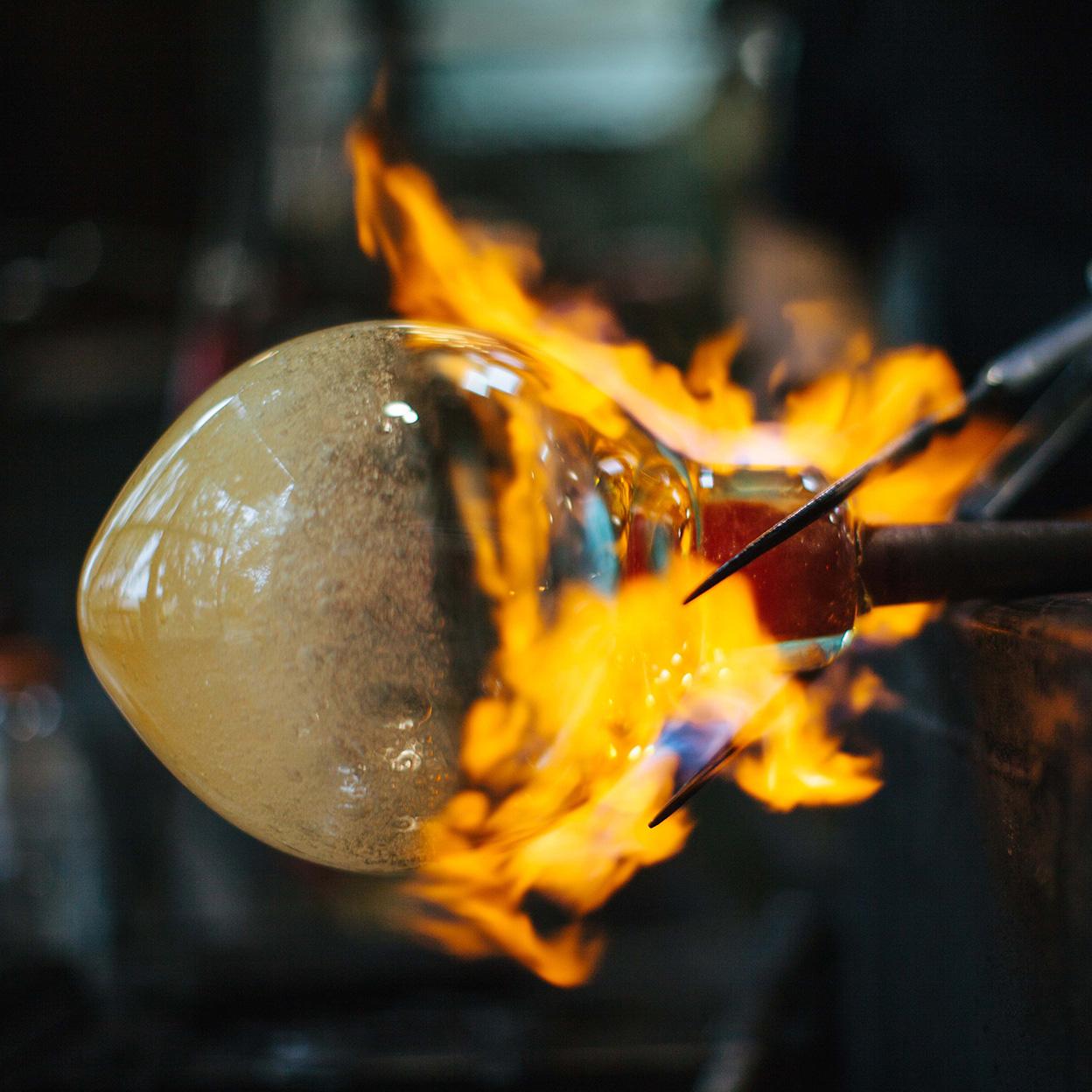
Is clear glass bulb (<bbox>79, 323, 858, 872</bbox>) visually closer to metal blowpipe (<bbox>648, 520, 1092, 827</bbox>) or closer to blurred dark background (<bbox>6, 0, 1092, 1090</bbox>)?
metal blowpipe (<bbox>648, 520, 1092, 827</bbox>)

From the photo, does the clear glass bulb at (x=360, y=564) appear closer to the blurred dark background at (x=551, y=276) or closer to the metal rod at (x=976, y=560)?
the metal rod at (x=976, y=560)

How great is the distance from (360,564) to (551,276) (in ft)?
5.50

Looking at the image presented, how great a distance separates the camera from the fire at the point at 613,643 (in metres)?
0.32

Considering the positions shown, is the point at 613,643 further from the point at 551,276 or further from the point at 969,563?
the point at 551,276

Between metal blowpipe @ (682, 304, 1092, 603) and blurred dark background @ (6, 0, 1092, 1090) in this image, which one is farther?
blurred dark background @ (6, 0, 1092, 1090)

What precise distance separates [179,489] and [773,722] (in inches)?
8.4

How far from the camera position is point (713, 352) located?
484 mm

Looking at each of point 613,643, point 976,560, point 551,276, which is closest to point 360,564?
point 613,643

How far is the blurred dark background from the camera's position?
0.47 metres

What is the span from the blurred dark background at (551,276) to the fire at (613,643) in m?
0.07

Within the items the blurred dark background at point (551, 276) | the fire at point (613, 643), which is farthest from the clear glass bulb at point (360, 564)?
the blurred dark background at point (551, 276)

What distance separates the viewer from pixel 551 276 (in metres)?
1.90

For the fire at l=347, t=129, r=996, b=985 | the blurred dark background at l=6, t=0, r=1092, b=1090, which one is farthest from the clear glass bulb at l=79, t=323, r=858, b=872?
the blurred dark background at l=6, t=0, r=1092, b=1090

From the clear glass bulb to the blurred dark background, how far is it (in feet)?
0.38
